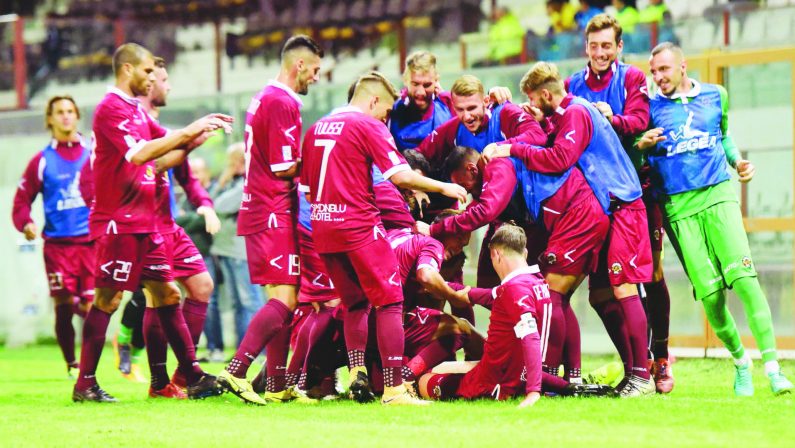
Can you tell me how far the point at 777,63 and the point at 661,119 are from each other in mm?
3675

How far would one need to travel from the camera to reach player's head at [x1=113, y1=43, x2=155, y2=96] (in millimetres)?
7469

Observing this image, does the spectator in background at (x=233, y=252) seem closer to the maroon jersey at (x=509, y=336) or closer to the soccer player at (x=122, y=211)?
the soccer player at (x=122, y=211)

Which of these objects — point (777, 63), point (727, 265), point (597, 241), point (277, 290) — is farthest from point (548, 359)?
point (777, 63)

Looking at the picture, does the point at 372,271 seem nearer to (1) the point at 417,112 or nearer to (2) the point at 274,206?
(2) the point at 274,206

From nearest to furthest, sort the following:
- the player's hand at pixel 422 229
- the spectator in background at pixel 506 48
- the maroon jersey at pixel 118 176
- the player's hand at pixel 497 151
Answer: the player's hand at pixel 497 151 < the maroon jersey at pixel 118 176 < the player's hand at pixel 422 229 < the spectator in background at pixel 506 48

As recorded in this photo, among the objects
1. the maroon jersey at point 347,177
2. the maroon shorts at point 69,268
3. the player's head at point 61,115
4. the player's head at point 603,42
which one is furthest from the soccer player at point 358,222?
the maroon shorts at point 69,268

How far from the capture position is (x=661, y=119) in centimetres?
722

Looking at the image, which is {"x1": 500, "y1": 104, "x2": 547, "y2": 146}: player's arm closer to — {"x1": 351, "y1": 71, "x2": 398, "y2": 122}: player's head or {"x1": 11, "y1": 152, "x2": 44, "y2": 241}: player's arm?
{"x1": 351, "y1": 71, "x2": 398, "y2": 122}: player's head

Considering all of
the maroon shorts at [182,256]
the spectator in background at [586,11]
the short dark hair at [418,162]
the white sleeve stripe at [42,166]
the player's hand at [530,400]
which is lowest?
the player's hand at [530,400]

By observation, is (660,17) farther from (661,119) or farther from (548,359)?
(548,359)

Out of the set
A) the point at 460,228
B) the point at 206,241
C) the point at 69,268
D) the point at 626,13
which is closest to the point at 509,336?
the point at 460,228

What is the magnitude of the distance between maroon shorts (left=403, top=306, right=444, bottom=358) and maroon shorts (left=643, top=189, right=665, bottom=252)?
1521mm

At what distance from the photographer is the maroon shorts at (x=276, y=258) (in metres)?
6.98

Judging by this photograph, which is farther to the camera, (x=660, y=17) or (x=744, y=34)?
(x=660, y=17)
